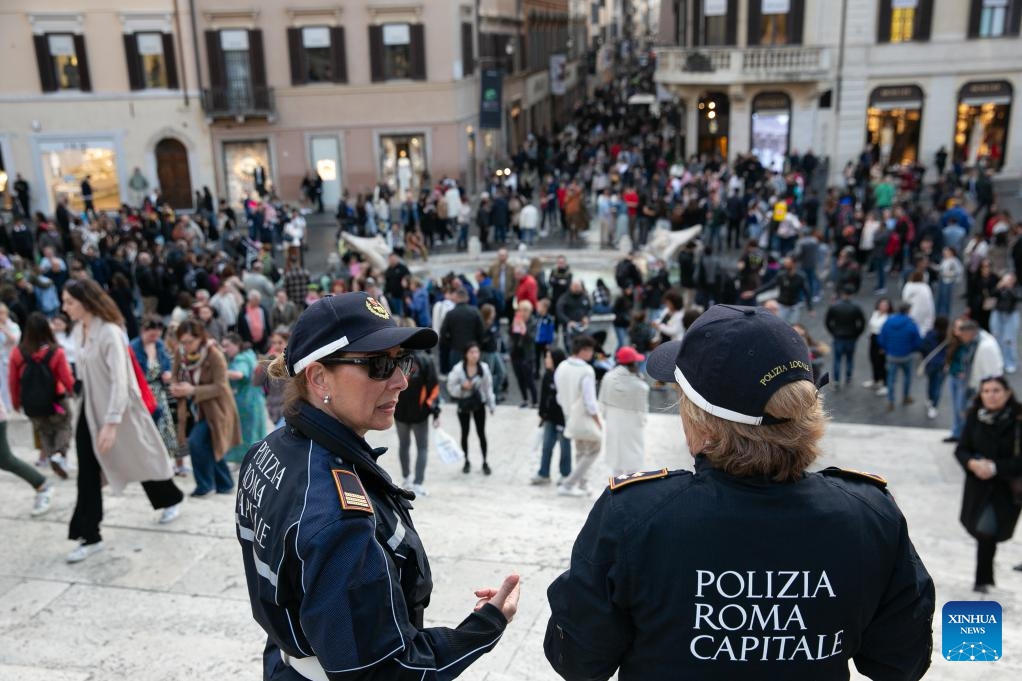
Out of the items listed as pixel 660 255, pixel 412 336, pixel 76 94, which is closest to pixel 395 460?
pixel 412 336

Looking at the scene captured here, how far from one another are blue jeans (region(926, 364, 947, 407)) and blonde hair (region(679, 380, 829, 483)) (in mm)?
9974

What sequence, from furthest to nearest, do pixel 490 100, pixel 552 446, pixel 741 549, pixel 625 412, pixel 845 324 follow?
pixel 490 100
pixel 845 324
pixel 552 446
pixel 625 412
pixel 741 549

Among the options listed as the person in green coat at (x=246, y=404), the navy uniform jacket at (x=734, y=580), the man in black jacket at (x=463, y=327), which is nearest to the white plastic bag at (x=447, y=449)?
the person in green coat at (x=246, y=404)

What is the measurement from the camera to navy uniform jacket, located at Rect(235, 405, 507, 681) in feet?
7.02

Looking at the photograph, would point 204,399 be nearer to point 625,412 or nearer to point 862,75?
point 625,412

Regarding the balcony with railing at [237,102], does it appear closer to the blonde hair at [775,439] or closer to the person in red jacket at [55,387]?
the person in red jacket at [55,387]

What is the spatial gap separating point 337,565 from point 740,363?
1038mm

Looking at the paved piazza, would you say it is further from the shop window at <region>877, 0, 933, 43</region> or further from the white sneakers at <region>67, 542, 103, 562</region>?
the shop window at <region>877, 0, 933, 43</region>

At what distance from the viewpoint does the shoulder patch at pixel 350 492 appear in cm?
222

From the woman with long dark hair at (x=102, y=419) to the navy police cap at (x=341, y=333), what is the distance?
10.8 feet

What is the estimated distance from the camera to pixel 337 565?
215 cm

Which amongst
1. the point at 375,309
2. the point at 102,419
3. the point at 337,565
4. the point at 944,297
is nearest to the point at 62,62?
the point at 944,297

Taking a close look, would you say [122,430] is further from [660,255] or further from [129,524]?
[660,255]

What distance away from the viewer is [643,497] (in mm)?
2006
